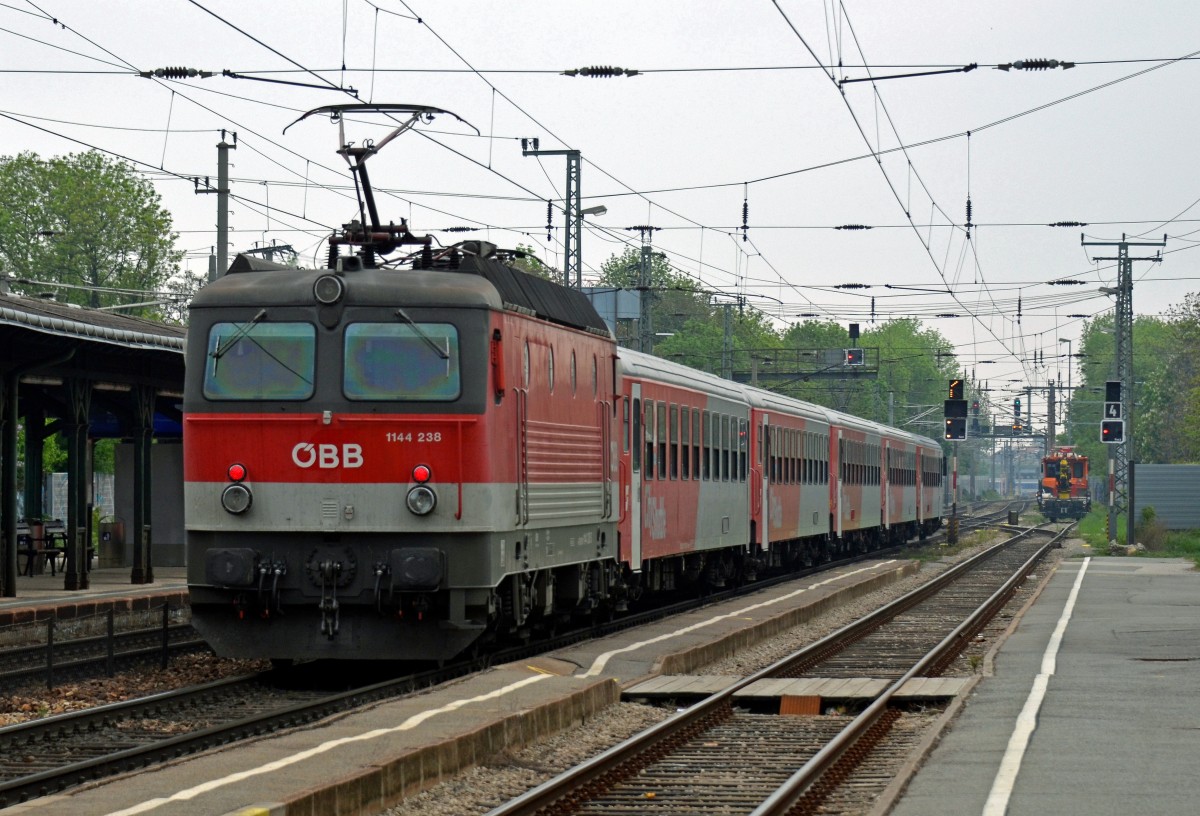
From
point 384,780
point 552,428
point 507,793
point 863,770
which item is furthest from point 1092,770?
point 552,428

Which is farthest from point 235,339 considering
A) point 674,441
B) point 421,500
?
point 674,441

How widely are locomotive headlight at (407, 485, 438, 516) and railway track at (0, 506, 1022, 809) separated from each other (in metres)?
1.43

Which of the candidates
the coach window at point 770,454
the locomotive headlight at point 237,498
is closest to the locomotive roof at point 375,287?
the locomotive headlight at point 237,498

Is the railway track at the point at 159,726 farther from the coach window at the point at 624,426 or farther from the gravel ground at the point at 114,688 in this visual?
the coach window at the point at 624,426

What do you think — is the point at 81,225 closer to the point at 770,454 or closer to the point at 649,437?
the point at 770,454

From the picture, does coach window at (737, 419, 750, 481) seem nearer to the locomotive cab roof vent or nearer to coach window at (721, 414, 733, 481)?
coach window at (721, 414, 733, 481)

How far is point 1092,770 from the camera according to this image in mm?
9961

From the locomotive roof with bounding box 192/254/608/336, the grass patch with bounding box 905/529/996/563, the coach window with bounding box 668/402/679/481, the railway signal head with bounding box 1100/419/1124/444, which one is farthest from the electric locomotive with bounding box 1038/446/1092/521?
the locomotive roof with bounding box 192/254/608/336

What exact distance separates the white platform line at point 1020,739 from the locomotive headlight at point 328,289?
6.12 metres

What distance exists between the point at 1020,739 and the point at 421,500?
501 centimetres

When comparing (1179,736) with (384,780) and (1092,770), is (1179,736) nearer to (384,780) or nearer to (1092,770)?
(1092,770)

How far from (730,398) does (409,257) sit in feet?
38.2

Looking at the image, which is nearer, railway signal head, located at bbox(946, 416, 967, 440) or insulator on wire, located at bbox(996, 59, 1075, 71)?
insulator on wire, located at bbox(996, 59, 1075, 71)

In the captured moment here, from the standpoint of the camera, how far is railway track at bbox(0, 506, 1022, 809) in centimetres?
1049
